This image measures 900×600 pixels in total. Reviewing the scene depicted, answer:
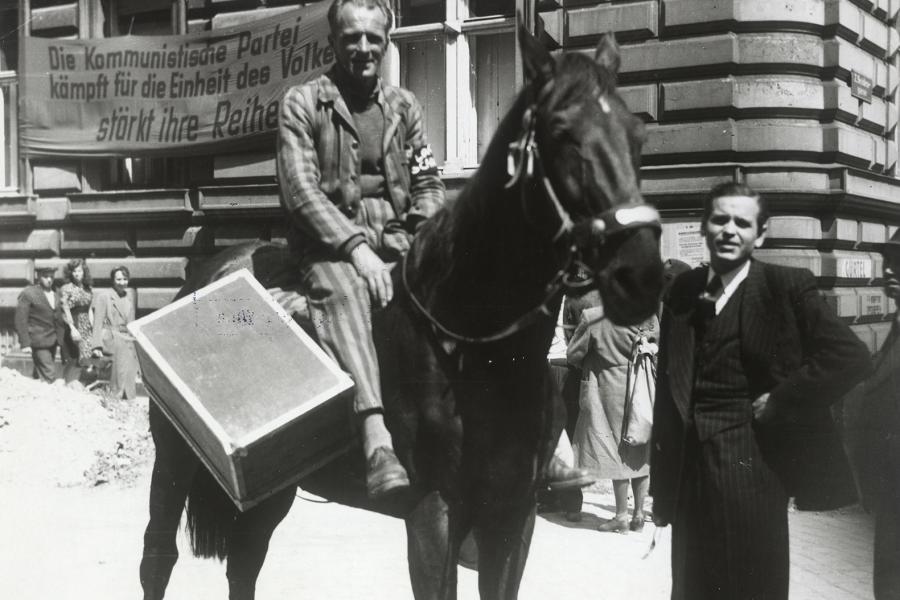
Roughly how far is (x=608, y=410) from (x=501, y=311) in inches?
182

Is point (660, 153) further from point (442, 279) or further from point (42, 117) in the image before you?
point (42, 117)

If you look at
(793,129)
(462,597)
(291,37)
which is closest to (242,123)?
(291,37)

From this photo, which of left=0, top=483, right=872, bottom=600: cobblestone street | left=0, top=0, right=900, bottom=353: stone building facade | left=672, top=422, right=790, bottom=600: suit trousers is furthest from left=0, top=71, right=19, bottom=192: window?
left=672, top=422, right=790, bottom=600: suit trousers

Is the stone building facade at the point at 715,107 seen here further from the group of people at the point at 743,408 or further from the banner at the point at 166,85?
the group of people at the point at 743,408

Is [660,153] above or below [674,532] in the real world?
above

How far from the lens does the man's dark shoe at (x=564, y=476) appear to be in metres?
3.56

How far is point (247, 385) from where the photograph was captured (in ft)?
11.7

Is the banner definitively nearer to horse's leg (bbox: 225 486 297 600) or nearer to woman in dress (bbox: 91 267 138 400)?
woman in dress (bbox: 91 267 138 400)

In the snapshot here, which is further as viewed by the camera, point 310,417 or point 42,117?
point 42,117

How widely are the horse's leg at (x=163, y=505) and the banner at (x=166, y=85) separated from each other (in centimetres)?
768

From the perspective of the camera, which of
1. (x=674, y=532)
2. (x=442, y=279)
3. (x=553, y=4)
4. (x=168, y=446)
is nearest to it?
(x=442, y=279)

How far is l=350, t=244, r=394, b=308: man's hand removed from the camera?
3514 millimetres

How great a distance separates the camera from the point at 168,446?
4.62m

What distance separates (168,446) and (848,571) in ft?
14.2
